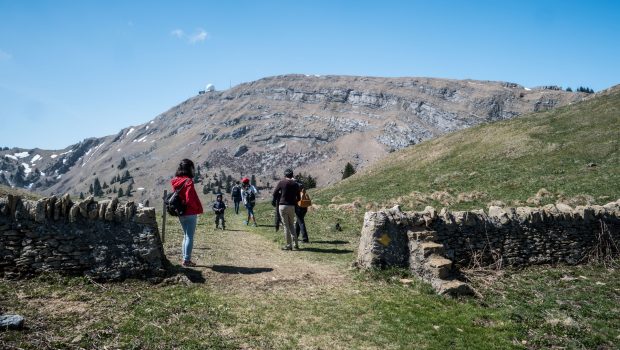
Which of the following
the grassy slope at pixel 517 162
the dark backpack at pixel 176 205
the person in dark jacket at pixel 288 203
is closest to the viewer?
the dark backpack at pixel 176 205

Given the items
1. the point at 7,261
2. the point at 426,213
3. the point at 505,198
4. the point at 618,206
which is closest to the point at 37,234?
the point at 7,261

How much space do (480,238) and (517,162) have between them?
27.0 m

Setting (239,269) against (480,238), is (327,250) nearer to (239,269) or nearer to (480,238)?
(239,269)

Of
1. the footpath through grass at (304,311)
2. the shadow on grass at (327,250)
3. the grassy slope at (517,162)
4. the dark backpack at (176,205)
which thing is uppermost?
the grassy slope at (517,162)

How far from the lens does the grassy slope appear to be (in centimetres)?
2691

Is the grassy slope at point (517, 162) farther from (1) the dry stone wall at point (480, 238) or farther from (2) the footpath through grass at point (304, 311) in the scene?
(2) the footpath through grass at point (304, 311)

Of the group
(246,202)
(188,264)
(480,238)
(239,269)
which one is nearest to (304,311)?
(239,269)

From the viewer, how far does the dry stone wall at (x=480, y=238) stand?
1158cm

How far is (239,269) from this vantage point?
1162 cm

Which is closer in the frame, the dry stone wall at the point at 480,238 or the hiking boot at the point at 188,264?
the hiking boot at the point at 188,264

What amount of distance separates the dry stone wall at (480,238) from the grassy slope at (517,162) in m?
9.33

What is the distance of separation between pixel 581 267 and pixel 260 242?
1122cm

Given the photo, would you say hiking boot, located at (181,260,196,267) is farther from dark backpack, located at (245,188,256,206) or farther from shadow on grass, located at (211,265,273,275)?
dark backpack, located at (245,188,256,206)

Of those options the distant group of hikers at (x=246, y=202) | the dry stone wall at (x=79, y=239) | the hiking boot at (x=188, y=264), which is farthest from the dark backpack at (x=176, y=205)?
the hiking boot at (x=188, y=264)
